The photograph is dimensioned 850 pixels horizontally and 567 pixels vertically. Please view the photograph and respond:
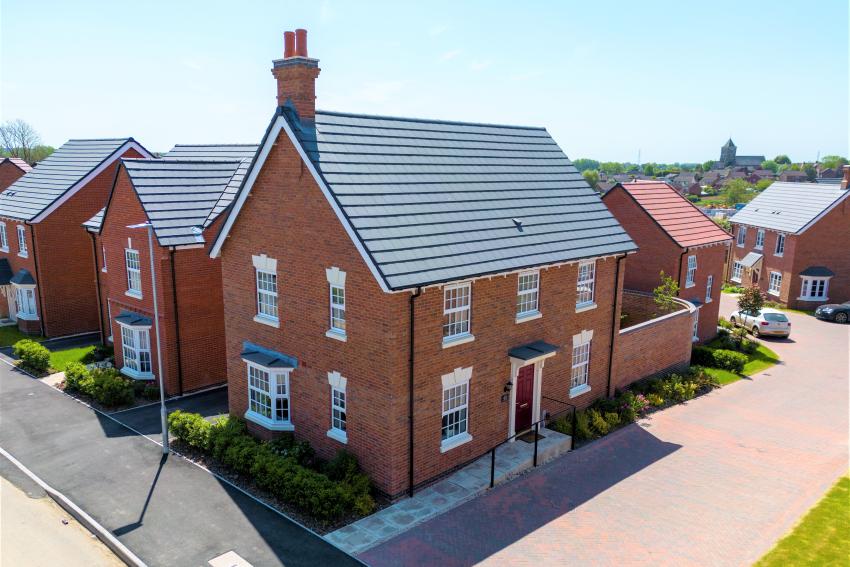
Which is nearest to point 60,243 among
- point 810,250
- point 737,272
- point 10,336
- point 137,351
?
point 10,336

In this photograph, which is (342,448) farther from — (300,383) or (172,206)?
(172,206)

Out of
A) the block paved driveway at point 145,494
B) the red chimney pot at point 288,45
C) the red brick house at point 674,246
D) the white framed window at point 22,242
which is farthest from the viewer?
the white framed window at point 22,242

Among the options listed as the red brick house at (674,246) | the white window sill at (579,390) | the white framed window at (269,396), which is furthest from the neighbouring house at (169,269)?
the red brick house at (674,246)

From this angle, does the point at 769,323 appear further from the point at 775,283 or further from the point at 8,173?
the point at 8,173

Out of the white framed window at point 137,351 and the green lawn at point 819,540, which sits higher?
the white framed window at point 137,351

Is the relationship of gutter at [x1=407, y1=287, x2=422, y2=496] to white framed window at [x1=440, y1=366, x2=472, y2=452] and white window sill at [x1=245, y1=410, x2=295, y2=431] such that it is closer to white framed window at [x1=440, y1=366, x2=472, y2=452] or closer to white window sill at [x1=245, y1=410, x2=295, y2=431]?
white framed window at [x1=440, y1=366, x2=472, y2=452]

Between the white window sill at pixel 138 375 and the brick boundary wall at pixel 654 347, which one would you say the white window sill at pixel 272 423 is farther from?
the brick boundary wall at pixel 654 347
